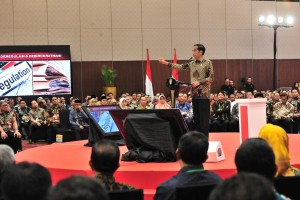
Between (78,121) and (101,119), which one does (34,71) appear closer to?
(78,121)

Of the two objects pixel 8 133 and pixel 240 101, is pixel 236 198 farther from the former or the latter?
pixel 8 133

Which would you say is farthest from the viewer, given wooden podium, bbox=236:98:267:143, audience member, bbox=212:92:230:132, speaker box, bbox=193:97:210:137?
audience member, bbox=212:92:230:132

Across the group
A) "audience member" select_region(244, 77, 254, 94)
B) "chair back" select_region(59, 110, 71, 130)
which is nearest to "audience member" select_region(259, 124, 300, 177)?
"chair back" select_region(59, 110, 71, 130)

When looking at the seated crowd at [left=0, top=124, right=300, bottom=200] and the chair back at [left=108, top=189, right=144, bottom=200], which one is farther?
the chair back at [left=108, top=189, right=144, bottom=200]

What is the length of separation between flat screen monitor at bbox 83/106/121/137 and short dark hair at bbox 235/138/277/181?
16.3 ft

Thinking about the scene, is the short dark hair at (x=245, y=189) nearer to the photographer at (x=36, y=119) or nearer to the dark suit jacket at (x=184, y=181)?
the dark suit jacket at (x=184, y=181)

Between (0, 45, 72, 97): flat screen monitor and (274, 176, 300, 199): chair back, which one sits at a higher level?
(0, 45, 72, 97): flat screen monitor

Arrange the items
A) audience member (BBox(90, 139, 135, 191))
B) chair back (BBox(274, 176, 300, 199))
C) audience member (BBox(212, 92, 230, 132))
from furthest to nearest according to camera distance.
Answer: audience member (BBox(212, 92, 230, 132)), audience member (BBox(90, 139, 135, 191)), chair back (BBox(274, 176, 300, 199))

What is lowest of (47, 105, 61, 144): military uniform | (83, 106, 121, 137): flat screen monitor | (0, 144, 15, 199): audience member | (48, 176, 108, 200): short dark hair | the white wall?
(47, 105, 61, 144): military uniform

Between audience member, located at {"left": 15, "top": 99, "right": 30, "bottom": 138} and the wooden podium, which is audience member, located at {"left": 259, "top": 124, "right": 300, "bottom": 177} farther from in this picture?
audience member, located at {"left": 15, "top": 99, "right": 30, "bottom": 138}

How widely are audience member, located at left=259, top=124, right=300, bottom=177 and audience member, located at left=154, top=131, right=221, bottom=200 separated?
497mm

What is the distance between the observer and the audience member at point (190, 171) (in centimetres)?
270

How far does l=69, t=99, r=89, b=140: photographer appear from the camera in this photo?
10.5m

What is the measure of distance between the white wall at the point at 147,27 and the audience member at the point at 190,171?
578 inches
